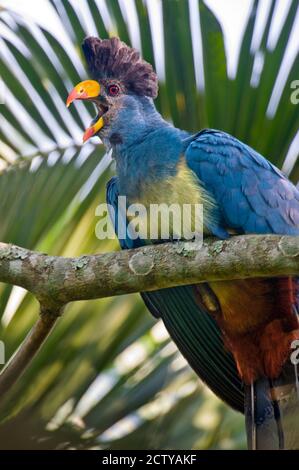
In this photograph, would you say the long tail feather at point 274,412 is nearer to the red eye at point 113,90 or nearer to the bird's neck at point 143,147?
the bird's neck at point 143,147

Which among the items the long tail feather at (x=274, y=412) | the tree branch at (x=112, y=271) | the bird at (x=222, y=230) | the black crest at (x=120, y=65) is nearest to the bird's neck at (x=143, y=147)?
the bird at (x=222, y=230)

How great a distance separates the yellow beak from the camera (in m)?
5.29

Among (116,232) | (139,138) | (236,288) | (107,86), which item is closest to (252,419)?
(236,288)

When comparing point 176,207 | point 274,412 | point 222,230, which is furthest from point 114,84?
point 274,412

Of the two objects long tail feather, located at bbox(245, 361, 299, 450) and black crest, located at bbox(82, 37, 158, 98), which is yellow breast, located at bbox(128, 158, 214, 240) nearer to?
black crest, located at bbox(82, 37, 158, 98)

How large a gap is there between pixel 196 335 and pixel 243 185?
899 millimetres

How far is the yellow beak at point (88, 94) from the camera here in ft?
17.4

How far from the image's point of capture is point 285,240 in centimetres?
394

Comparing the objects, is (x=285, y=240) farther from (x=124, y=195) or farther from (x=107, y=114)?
(x=107, y=114)

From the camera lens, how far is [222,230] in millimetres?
4938

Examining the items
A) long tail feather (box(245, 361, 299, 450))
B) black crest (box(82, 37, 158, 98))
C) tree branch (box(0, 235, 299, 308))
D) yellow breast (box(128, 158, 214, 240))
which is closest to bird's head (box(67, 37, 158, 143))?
black crest (box(82, 37, 158, 98))

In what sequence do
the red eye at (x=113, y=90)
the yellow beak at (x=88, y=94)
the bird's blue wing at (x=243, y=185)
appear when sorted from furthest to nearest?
the red eye at (x=113, y=90)
the yellow beak at (x=88, y=94)
the bird's blue wing at (x=243, y=185)

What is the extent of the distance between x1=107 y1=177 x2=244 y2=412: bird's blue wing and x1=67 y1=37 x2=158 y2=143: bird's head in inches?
13.1

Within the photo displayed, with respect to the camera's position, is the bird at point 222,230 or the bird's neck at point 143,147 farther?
the bird's neck at point 143,147
